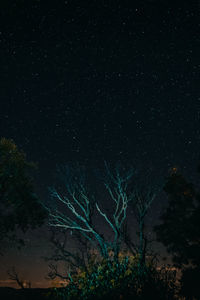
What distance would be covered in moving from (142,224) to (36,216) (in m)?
8.56

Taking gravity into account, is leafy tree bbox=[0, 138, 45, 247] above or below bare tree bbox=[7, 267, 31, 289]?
above

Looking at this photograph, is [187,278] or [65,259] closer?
[187,278]

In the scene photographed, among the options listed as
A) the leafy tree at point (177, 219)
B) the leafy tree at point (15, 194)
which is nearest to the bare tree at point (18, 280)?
the leafy tree at point (15, 194)

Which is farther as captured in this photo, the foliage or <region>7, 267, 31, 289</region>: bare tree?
<region>7, 267, 31, 289</region>: bare tree

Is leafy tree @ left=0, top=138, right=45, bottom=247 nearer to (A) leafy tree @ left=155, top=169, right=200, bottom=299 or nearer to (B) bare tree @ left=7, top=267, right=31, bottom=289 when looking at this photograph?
(B) bare tree @ left=7, top=267, right=31, bottom=289

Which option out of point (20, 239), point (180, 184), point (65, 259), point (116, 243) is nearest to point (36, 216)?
point (20, 239)

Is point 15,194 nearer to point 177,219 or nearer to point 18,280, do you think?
point 18,280

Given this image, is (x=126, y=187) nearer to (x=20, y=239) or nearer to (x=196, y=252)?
(x=196, y=252)

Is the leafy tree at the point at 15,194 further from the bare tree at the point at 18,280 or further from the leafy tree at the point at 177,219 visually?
the leafy tree at the point at 177,219

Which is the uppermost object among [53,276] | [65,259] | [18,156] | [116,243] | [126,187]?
[18,156]

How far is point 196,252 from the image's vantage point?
11.6 metres

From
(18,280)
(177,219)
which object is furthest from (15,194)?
(177,219)

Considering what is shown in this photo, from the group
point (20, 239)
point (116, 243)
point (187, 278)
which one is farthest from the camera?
point (20, 239)

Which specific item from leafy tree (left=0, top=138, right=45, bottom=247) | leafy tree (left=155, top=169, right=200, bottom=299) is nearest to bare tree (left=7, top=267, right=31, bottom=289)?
leafy tree (left=0, top=138, right=45, bottom=247)
